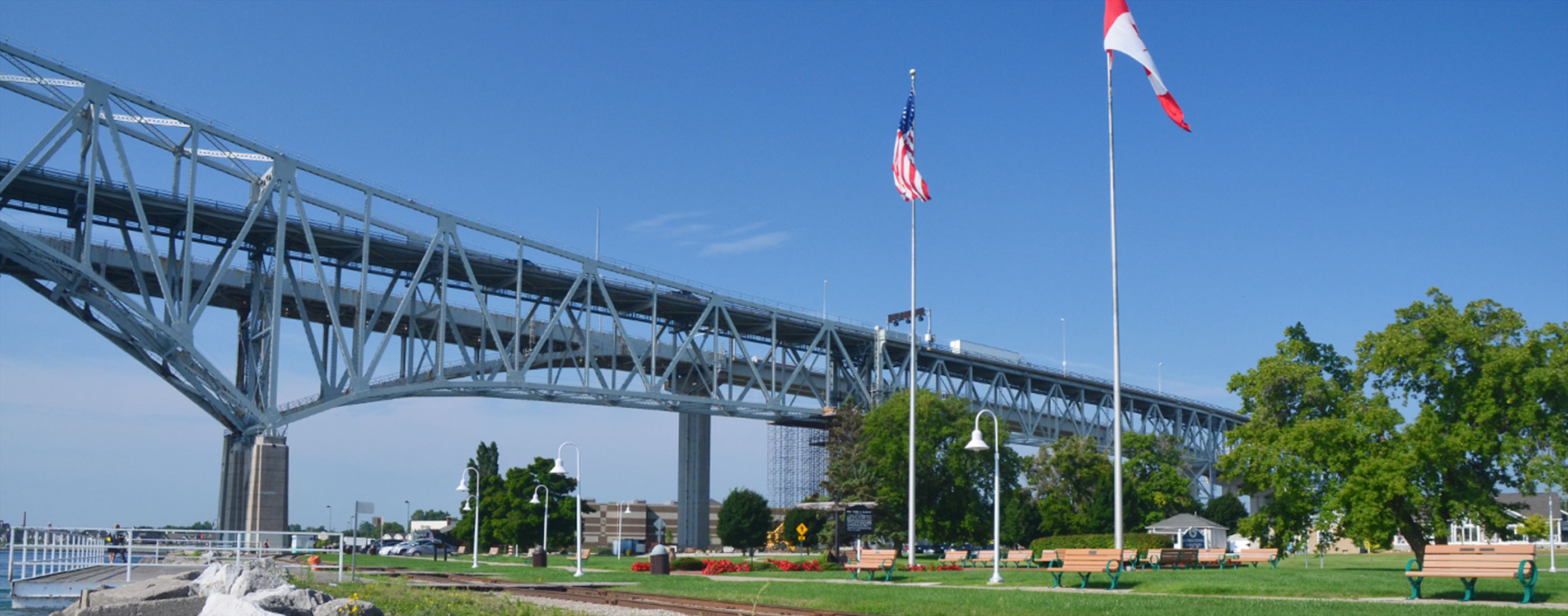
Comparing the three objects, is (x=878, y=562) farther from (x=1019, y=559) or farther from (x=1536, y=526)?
(x=1536, y=526)

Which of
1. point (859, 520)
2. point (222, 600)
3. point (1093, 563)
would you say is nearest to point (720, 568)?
point (859, 520)

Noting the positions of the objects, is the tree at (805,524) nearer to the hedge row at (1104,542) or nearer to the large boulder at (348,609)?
the hedge row at (1104,542)

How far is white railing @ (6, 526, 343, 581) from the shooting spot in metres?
37.1

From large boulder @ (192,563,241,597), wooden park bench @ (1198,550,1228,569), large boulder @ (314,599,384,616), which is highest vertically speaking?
large boulder @ (314,599,384,616)

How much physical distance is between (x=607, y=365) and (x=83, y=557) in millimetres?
45337

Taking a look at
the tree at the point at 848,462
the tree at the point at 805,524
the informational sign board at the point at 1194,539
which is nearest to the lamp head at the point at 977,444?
the tree at the point at 848,462

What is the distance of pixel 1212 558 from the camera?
4288 centimetres

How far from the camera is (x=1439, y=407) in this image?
128 feet

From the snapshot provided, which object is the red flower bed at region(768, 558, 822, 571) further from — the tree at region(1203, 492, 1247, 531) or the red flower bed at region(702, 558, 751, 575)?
the tree at region(1203, 492, 1247, 531)

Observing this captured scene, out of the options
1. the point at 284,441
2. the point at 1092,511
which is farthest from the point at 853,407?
the point at 284,441

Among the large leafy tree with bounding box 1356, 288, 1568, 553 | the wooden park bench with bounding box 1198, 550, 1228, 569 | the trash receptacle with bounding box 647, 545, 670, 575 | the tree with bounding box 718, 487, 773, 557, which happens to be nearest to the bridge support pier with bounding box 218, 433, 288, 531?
the trash receptacle with bounding box 647, 545, 670, 575

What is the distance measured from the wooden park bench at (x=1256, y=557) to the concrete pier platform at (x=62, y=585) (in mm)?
35440

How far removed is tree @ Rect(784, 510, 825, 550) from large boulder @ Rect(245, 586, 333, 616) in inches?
2422

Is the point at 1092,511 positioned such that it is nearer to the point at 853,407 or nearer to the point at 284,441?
the point at 853,407
